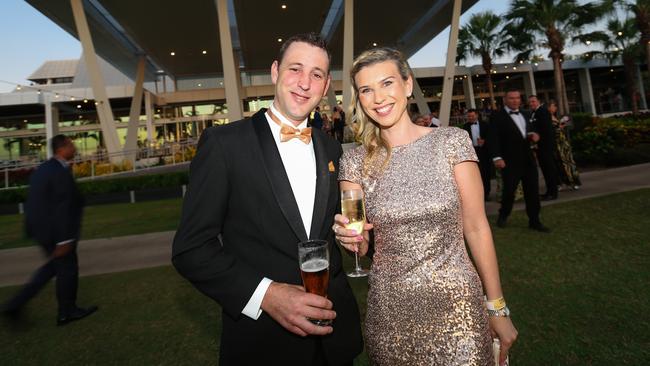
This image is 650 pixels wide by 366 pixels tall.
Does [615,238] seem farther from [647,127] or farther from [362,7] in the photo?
[362,7]

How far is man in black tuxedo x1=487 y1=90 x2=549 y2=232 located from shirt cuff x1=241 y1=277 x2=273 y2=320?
6.08m

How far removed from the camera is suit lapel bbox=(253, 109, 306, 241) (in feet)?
5.46

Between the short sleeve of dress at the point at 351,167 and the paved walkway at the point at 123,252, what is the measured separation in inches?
207

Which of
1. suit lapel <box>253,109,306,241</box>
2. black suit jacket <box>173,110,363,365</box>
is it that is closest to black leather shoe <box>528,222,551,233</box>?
black suit jacket <box>173,110,363,365</box>

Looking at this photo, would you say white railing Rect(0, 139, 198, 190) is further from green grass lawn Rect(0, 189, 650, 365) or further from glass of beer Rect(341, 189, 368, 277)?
glass of beer Rect(341, 189, 368, 277)

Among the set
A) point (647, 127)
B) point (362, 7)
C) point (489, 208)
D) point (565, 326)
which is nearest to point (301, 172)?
point (565, 326)

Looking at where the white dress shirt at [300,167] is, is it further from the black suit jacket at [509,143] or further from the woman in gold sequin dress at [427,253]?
the black suit jacket at [509,143]

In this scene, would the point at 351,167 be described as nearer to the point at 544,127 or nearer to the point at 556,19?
the point at 544,127

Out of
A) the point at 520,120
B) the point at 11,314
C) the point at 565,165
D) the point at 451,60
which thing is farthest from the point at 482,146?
the point at 451,60

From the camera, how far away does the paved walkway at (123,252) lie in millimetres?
6211

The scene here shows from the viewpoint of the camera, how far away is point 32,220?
4422 millimetres

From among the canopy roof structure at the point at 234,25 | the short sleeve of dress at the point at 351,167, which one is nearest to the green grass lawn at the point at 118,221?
the short sleeve of dress at the point at 351,167

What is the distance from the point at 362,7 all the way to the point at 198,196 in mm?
24249

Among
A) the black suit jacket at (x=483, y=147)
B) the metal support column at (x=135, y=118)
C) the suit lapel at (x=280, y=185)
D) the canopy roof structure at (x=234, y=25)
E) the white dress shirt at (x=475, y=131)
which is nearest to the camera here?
the suit lapel at (x=280, y=185)
